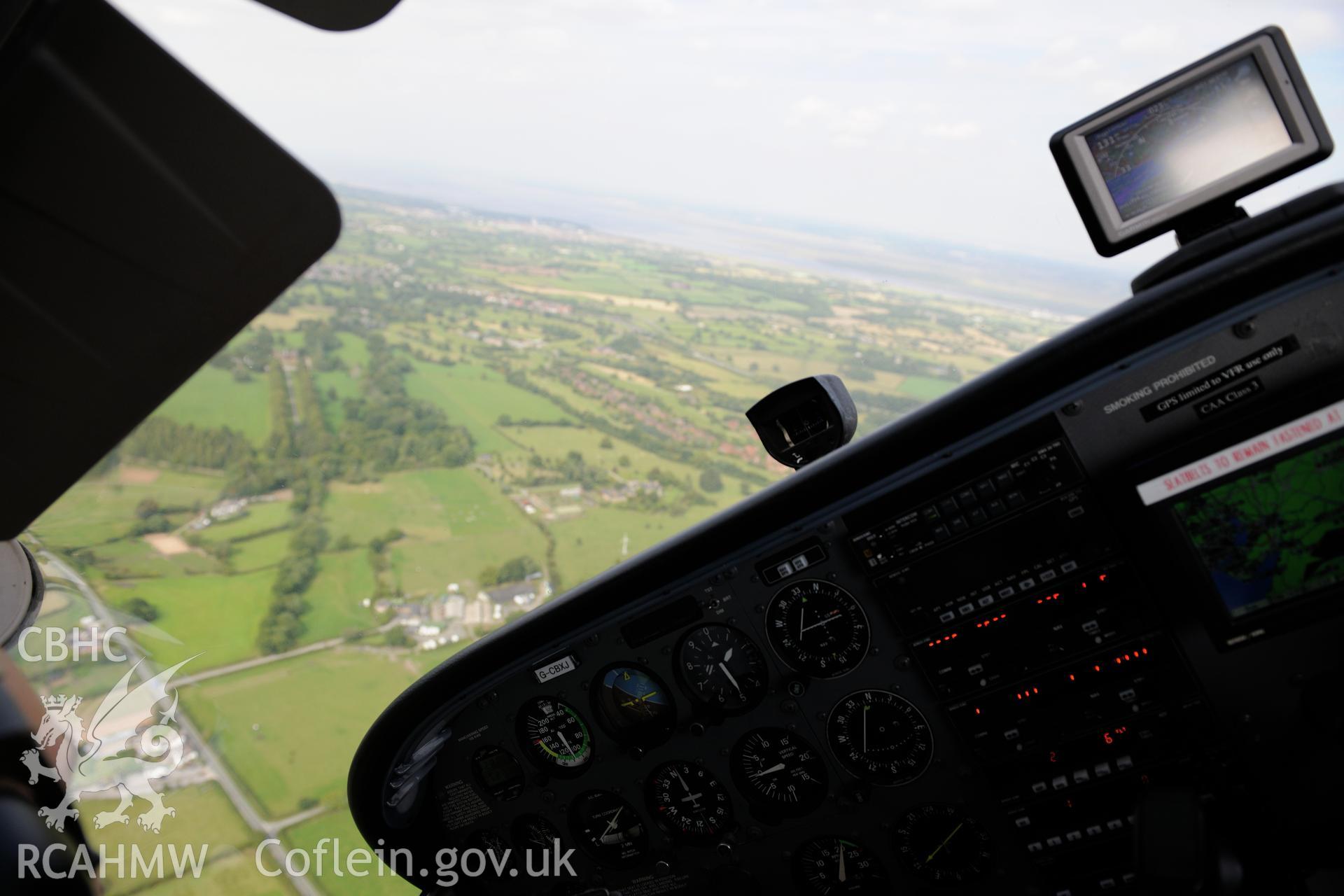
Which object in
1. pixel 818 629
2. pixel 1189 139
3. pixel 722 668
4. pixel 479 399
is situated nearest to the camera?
pixel 1189 139

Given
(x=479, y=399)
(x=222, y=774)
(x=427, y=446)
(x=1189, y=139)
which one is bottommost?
(x=222, y=774)

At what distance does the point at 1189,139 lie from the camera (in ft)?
4.95

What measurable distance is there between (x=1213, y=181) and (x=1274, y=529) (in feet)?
2.18

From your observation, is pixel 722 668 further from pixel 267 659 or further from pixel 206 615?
pixel 206 615

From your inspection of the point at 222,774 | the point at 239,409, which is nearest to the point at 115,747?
the point at 222,774

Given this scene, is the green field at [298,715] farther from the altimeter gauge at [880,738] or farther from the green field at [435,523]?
the altimeter gauge at [880,738]

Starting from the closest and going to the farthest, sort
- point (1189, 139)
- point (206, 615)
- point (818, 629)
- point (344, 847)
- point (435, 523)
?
1. point (1189, 139)
2. point (818, 629)
3. point (344, 847)
4. point (206, 615)
5. point (435, 523)

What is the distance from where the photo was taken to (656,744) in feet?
7.66

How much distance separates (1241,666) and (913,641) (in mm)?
648

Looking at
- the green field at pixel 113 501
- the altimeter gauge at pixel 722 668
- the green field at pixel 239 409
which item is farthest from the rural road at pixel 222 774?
the altimeter gauge at pixel 722 668

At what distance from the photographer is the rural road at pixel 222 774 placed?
2.70 metres

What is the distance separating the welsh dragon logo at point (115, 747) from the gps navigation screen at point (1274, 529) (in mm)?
2930

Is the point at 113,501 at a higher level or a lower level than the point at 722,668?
higher

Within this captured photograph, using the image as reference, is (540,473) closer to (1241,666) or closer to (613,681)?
(613,681)
